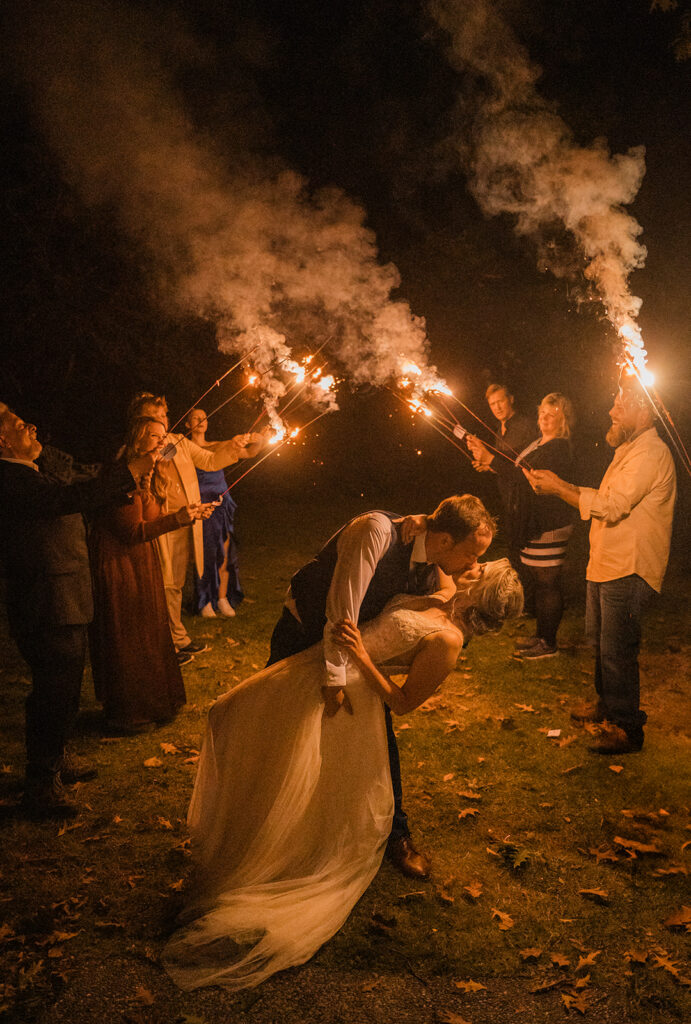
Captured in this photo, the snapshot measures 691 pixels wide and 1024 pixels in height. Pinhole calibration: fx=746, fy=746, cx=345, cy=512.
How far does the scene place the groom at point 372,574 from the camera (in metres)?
3.76

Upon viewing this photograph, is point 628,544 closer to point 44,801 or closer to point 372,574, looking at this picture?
point 372,574

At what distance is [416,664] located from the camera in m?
3.81

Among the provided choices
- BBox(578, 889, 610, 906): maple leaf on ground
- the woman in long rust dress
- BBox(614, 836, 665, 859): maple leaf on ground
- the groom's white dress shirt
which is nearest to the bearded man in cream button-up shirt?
BBox(614, 836, 665, 859): maple leaf on ground

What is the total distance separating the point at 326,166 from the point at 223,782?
11.8 meters

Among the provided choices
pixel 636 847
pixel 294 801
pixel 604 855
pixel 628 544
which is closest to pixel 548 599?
pixel 628 544

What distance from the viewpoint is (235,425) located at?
18156 mm

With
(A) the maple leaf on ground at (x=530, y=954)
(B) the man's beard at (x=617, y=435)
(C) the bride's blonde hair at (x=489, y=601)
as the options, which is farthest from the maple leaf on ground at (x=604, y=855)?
(B) the man's beard at (x=617, y=435)

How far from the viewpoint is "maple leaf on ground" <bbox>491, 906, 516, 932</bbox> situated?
403 cm

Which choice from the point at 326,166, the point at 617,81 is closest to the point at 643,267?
the point at 617,81

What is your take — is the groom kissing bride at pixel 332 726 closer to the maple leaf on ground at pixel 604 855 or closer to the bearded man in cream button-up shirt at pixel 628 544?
the maple leaf on ground at pixel 604 855

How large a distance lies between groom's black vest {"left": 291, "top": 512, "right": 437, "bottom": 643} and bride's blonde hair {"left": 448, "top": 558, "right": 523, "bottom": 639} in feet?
0.64

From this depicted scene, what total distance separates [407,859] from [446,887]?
0.88 ft

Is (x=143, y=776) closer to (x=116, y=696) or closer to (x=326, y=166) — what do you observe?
(x=116, y=696)

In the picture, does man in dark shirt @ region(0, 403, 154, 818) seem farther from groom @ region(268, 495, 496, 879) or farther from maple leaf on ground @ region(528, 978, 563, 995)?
maple leaf on ground @ region(528, 978, 563, 995)
